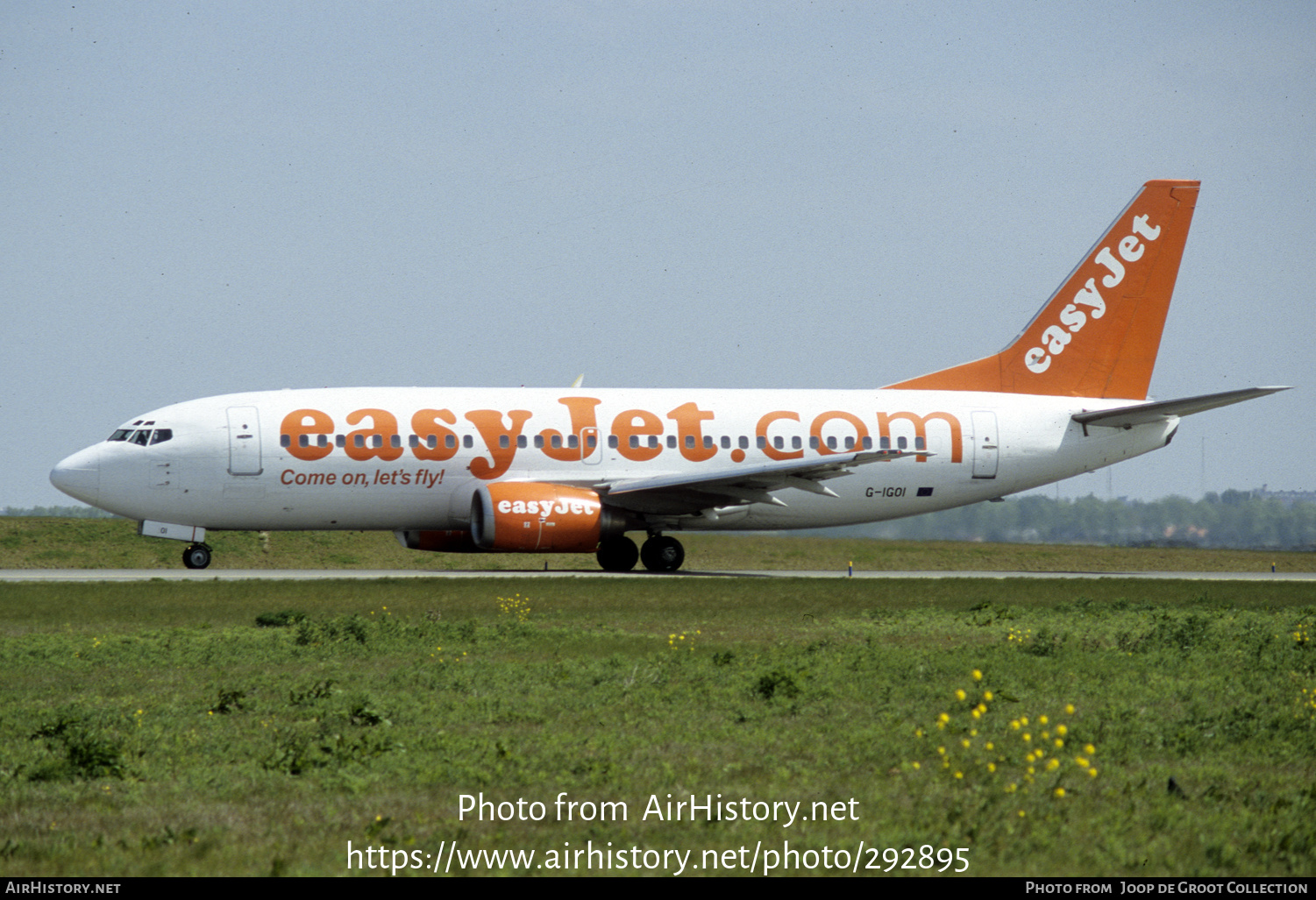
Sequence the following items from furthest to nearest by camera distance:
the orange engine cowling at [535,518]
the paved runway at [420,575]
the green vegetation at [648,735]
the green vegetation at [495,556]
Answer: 1. the green vegetation at [495,556]
2. the orange engine cowling at [535,518]
3. the paved runway at [420,575]
4. the green vegetation at [648,735]

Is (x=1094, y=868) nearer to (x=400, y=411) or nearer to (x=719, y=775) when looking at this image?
(x=719, y=775)

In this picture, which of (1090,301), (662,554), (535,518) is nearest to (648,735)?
(535,518)

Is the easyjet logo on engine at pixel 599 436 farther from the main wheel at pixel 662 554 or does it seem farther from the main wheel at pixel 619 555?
the main wheel at pixel 619 555

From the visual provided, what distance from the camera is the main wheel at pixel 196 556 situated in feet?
103

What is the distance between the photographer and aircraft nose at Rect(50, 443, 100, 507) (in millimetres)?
30812

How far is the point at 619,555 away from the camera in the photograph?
34250 millimetres

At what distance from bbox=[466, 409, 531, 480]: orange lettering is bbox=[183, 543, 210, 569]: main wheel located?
6599 mm

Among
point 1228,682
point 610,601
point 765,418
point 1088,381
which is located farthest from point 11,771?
point 1088,381

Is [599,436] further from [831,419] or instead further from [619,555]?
[831,419]

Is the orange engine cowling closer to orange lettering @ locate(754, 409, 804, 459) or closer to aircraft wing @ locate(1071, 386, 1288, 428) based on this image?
orange lettering @ locate(754, 409, 804, 459)

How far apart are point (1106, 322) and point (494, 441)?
57.8 feet

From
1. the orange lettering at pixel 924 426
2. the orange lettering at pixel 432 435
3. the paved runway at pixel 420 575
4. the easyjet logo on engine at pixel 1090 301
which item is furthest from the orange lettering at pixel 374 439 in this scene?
the easyjet logo on engine at pixel 1090 301

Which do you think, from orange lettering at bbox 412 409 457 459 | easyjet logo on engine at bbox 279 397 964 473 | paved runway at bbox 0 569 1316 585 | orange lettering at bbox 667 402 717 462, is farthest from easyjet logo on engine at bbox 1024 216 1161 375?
orange lettering at bbox 412 409 457 459

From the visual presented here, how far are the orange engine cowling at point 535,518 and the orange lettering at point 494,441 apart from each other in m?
0.79
